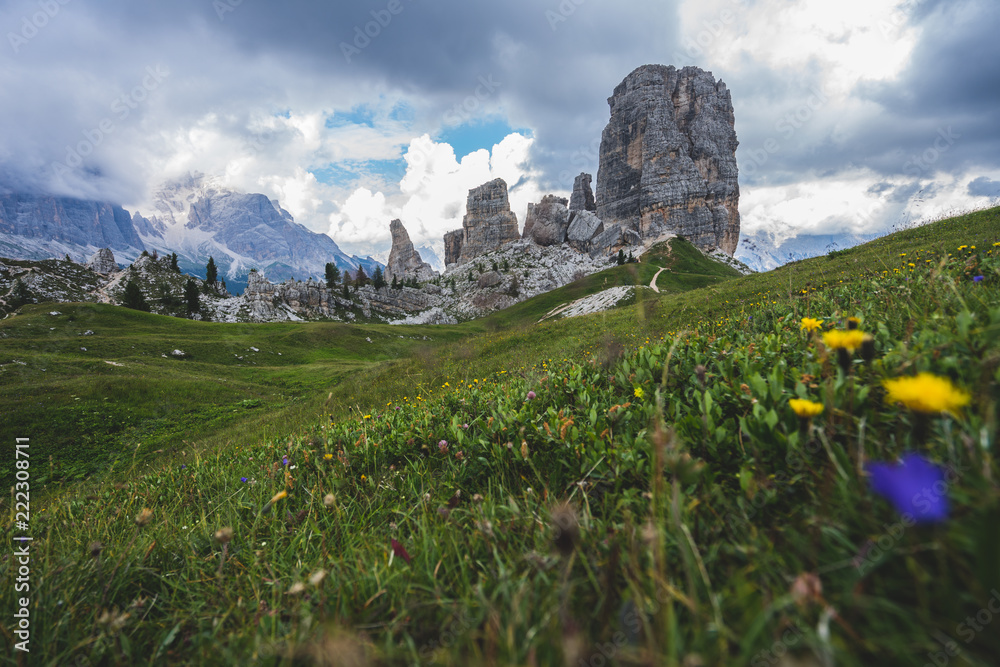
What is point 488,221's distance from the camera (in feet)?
579

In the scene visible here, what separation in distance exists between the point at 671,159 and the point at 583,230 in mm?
42170

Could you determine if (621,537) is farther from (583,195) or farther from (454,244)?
(454,244)

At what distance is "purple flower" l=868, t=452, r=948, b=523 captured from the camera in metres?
0.89

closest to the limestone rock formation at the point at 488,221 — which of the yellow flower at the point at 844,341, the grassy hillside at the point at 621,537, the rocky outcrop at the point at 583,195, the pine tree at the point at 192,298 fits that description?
the rocky outcrop at the point at 583,195

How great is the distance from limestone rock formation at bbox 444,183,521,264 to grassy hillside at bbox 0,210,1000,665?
562ft

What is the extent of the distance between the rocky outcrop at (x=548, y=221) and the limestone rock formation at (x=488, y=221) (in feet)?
38.5

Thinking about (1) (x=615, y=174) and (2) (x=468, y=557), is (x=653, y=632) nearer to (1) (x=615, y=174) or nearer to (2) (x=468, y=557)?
(2) (x=468, y=557)

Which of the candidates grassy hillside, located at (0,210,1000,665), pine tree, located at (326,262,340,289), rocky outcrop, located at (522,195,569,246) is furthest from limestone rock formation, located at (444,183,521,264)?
grassy hillside, located at (0,210,1000,665)

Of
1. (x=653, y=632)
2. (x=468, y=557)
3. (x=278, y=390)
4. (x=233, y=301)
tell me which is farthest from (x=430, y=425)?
(x=233, y=301)

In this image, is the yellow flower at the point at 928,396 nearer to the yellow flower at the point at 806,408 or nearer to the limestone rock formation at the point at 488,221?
the yellow flower at the point at 806,408

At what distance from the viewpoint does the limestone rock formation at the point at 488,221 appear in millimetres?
173875

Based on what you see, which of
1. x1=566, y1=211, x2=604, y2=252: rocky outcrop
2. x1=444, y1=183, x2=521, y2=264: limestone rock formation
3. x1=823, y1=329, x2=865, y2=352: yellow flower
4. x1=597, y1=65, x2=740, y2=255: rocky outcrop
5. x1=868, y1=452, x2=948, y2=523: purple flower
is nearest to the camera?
x1=868, y1=452, x2=948, y2=523: purple flower

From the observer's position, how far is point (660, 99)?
472 ft

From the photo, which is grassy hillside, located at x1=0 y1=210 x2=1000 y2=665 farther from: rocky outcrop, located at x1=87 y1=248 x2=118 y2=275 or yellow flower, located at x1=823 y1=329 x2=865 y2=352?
rocky outcrop, located at x1=87 y1=248 x2=118 y2=275
